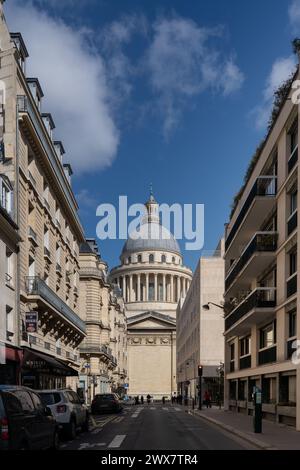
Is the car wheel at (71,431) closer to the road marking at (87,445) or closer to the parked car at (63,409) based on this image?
the parked car at (63,409)

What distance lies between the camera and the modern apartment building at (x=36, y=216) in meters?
31.7

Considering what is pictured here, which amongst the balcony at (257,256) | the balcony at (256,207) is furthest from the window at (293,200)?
the balcony at (257,256)

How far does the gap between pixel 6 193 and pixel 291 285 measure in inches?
504

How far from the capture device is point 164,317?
148625 mm

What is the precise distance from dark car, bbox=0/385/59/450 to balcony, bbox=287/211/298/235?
577 inches

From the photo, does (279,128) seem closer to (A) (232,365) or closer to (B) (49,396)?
(B) (49,396)

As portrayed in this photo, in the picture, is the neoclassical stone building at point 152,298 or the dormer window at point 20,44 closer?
the dormer window at point 20,44

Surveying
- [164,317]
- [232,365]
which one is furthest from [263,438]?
[164,317]

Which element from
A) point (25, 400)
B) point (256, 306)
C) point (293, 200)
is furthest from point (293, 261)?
point (25, 400)

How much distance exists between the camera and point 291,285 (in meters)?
27.8

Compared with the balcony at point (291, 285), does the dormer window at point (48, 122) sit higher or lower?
higher

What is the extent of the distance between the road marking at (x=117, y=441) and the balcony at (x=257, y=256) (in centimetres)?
1183

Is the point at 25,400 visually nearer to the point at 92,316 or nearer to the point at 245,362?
the point at 245,362
